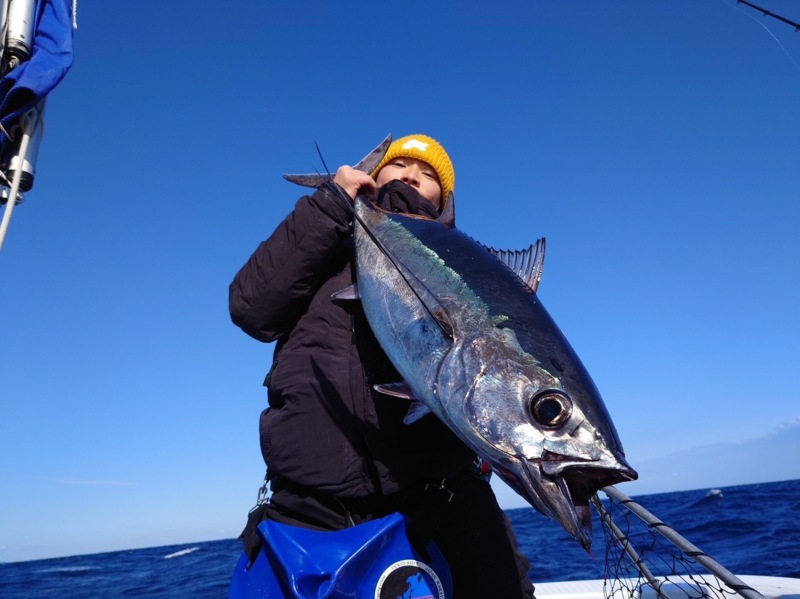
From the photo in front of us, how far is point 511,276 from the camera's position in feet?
7.46

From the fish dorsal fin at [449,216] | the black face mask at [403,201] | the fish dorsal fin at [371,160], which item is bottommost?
the fish dorsal fin at [449,216]

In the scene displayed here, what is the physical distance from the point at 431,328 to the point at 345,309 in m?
0.66

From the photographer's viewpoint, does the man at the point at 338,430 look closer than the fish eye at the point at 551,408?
No

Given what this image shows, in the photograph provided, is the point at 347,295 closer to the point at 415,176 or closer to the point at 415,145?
the point at 415,176

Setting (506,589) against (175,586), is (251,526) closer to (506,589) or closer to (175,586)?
(506,589)

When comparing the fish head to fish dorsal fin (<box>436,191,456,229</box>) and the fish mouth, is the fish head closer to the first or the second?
the fish mouth

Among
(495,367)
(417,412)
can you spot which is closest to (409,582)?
(417,412)

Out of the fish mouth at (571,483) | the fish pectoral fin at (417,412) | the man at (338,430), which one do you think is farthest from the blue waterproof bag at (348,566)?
the fish mouth at (571,483)

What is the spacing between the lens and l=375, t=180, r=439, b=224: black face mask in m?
2.95

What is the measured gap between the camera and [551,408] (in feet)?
5.65

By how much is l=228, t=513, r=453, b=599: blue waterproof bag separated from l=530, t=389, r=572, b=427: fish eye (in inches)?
35.2

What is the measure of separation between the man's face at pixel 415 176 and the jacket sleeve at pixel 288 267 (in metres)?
1.07

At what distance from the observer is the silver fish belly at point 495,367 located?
163 centimetres

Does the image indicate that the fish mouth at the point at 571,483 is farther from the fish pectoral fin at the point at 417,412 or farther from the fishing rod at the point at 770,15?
the fishing rod at the point at 770,15
